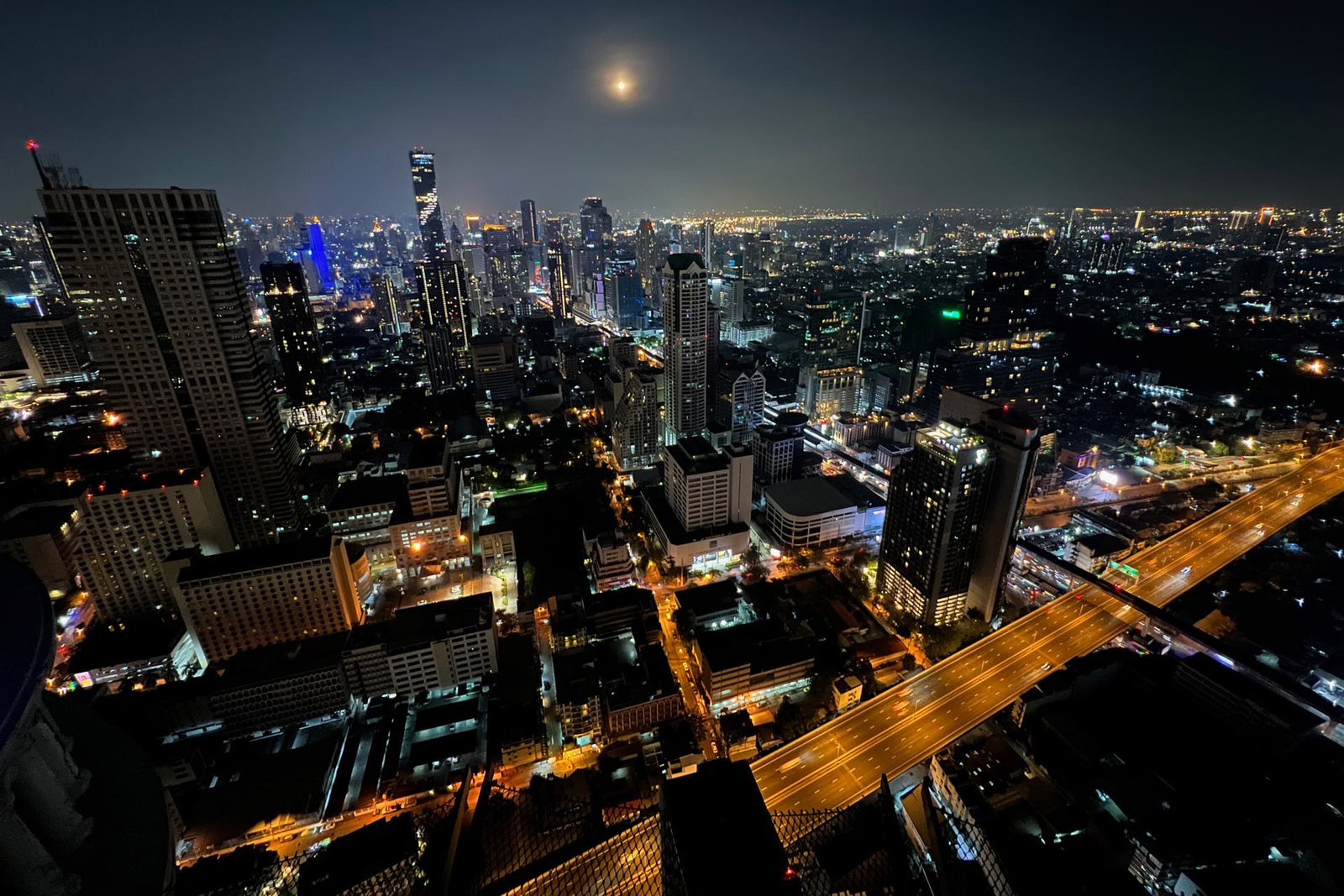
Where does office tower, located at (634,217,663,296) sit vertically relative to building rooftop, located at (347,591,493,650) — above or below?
above

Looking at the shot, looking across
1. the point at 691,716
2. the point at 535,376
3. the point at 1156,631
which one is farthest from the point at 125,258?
the point at 1156,631

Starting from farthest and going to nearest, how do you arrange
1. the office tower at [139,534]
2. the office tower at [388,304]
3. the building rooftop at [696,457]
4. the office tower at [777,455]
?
the office tower at [388,304]
the office tower at [777,455]
the building rooftop at [696,457]
the office tower at [139,534]

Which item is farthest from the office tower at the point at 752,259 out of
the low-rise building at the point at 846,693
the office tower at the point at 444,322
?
the low-rise building at the point at 846,693

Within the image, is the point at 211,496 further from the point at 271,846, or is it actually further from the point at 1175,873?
the point at 1175,873

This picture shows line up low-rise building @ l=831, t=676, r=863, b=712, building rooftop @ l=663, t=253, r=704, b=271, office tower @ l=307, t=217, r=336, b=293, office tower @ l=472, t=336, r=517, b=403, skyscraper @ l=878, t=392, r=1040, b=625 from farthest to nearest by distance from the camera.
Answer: office tower @ l=307, t=217, r=336, b=293 < office tower @ l=472, t=336, r=517, b=403 < building rooftop @ l=663, t=253, r=704, b=271 < skyscraper @ l=878, t=392, r=1040, b=625 < low-rise building @ l=831, t=676, r=863, b=712

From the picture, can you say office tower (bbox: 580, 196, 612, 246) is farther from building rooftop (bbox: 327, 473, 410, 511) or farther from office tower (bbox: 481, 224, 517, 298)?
building rooftop (bbox: 327, 473, 410, 511)

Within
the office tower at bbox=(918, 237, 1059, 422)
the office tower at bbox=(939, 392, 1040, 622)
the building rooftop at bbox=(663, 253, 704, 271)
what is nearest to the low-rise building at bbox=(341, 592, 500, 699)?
the office tower at bbox=(939, 392, 1040, 622)

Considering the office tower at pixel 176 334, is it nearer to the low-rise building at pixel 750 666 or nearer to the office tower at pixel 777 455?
the low-rise building at pixel 750 666
